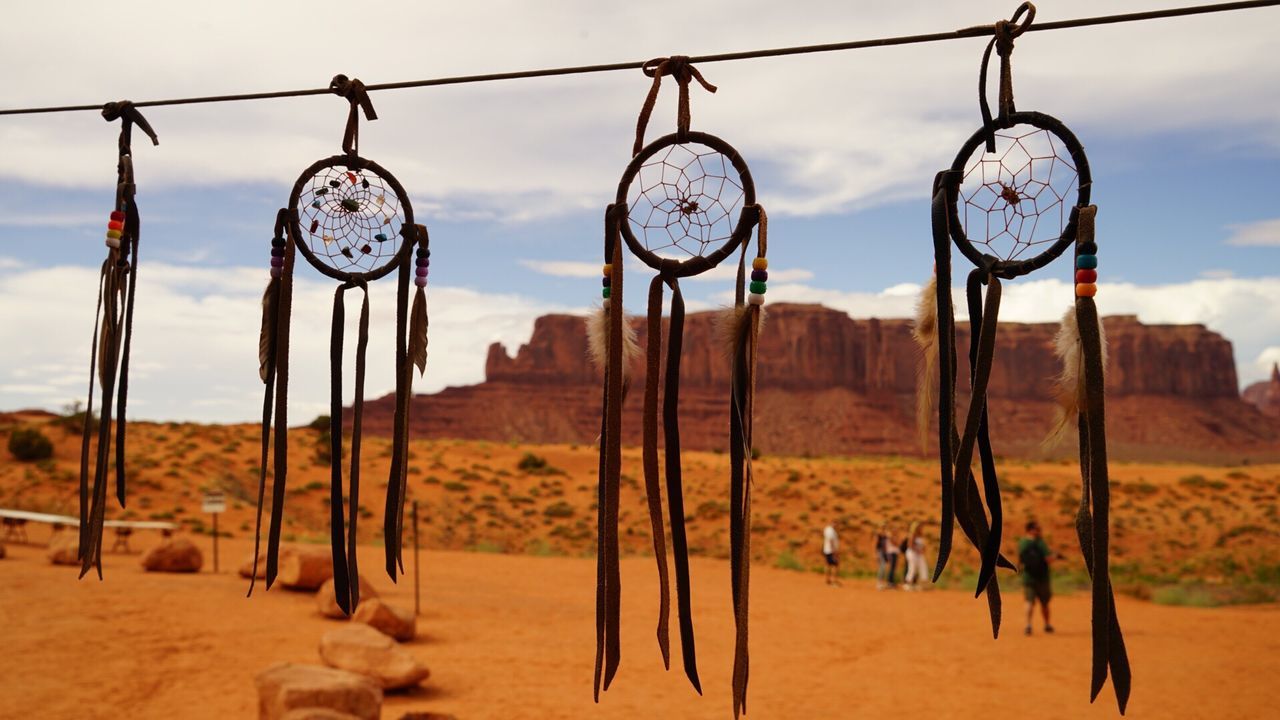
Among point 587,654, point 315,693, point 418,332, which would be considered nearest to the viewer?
point 418,332

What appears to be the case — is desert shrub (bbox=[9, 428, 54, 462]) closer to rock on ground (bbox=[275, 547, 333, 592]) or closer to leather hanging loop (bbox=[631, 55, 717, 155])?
rock on ground (bbox=[275, 547, 333, 592])

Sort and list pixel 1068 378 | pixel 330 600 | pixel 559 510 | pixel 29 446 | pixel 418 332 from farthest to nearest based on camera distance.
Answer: pixel 559 510, pixel 29 446, pixel 330 600, pixel 418 332, pixel 1068 378

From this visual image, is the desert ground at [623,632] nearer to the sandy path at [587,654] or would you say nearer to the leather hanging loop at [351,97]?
the sandy path at [587,654]

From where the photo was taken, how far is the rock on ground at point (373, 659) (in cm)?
1019

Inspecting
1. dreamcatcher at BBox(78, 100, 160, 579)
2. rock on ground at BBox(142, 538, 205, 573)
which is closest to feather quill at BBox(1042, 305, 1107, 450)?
dreamcatcher at BBox(78, 100, 160, 579)

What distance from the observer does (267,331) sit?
11.0 ft

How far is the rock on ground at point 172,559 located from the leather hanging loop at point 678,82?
17569 millimetres

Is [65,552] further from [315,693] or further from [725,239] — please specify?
[725,239]

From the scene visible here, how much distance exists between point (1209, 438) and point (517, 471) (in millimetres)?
78232

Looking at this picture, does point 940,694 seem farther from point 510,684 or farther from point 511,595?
point 511,595

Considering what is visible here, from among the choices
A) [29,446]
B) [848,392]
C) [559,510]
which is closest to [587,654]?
[559,510]

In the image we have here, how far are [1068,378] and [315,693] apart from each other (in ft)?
22.6

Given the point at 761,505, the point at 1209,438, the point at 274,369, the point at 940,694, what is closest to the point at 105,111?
the point at 274,369

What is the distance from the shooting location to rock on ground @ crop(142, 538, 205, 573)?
58.1ft
